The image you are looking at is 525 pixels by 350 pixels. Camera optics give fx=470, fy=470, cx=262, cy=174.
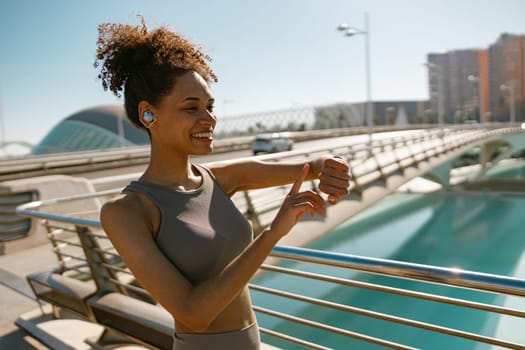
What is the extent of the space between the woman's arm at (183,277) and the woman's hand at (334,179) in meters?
0.20

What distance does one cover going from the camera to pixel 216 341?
1376mm

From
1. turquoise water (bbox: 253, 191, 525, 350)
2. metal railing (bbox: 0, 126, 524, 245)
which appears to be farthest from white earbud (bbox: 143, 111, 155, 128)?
turquoise water (bbox: 253, 191, 525, 350)

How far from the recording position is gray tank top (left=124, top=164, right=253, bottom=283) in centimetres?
128

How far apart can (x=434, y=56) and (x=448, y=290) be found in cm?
9078

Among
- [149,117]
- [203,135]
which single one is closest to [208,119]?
[203,135]

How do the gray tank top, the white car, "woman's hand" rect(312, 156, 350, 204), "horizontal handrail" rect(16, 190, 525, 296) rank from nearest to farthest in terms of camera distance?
the gray tank top
"woman's hand" rect(312, 156, 350, 204)
"horizontal handrail" rect(16, 190, 525, 296)
the white car

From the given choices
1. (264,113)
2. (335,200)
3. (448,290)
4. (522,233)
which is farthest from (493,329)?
(264,113)

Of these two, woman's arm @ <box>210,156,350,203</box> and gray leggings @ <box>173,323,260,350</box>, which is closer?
gray leggings @ <box>173,323,260,350</box>

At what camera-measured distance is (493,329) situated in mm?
9609

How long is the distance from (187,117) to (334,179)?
47cm

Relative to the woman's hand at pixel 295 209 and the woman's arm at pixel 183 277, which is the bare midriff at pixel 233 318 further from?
the woman's hand at pixel 295 209

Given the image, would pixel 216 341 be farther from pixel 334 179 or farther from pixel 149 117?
pixel 149 117

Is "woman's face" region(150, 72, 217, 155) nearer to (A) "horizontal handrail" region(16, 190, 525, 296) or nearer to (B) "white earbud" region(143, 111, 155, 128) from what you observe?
(B) "white earbud" region(143, 111, 155, 128)

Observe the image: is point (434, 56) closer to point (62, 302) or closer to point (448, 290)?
point (448, 290)
